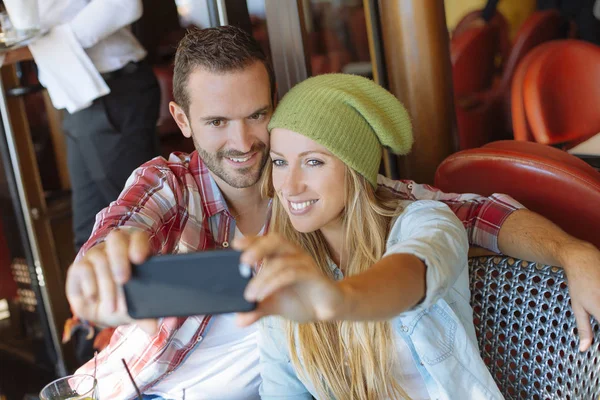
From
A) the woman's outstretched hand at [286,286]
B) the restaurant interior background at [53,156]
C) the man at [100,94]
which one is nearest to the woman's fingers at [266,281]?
the woman's outstretched hand at [286,286]

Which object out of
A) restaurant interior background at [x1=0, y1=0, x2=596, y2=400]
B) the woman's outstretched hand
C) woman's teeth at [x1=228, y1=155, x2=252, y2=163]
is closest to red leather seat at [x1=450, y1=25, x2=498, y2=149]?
restaurant interior background at [x1=0, y1=0, x2=596, y2=400]

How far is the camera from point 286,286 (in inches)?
34.6

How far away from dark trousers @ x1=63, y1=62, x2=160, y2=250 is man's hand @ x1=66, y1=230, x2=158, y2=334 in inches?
63.7

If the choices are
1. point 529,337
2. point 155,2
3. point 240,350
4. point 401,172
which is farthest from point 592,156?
point 155,2

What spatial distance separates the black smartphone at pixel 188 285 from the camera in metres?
0.82

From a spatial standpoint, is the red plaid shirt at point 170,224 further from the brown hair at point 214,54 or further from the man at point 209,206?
the brown hair at point 214,54

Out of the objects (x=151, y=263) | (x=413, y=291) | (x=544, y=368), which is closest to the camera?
(x=151, y=263)

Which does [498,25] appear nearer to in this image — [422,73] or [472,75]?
[472,75]

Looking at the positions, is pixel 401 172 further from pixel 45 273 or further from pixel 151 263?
pixel 45 273

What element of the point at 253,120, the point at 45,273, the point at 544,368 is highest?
the point at 253,120

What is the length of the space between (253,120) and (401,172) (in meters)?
0.64

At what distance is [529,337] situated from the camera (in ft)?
4.31

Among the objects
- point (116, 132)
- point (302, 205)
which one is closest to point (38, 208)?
point (116, 132)

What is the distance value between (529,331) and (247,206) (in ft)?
2.60
